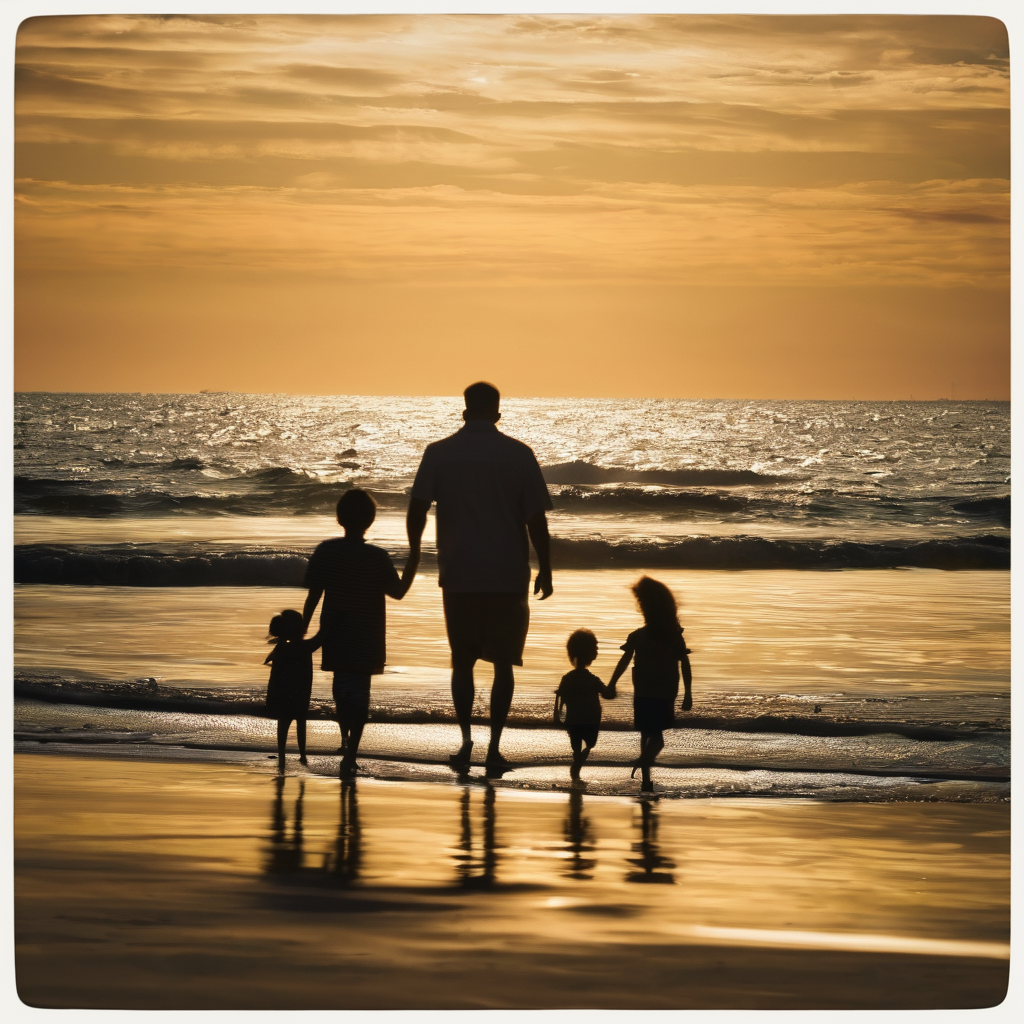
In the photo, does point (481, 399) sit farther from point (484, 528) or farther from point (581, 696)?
point (581, 696)

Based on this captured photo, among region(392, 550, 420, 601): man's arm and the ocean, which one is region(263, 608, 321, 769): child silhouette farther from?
region(392, 550, 420, 601): man's arm

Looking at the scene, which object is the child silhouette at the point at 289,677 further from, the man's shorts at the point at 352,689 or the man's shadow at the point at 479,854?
the man's shadow at the point at 479,854

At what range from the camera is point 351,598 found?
5297 mm

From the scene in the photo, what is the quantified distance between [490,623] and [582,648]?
20.9 inches

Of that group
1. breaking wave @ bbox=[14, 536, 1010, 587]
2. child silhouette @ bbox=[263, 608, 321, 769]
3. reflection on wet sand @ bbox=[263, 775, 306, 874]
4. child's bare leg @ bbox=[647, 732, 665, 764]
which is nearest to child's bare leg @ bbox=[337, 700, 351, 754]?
child silhouette @ bbox=[263, 608, 321, 769]

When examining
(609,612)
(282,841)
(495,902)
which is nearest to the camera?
(495,902)

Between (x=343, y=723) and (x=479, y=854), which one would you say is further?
(x=343, y=723)

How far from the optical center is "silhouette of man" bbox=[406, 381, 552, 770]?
17.2ft

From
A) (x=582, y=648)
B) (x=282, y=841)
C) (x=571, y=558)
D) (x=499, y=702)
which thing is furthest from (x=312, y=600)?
(x=571, y=558)

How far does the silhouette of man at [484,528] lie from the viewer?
5.24 m

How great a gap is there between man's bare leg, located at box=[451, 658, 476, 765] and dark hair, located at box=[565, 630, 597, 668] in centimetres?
46

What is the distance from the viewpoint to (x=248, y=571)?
54.9ft

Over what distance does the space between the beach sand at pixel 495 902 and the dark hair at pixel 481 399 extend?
1611 millimetres

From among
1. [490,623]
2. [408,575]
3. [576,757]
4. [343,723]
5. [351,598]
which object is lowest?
[576,757]
